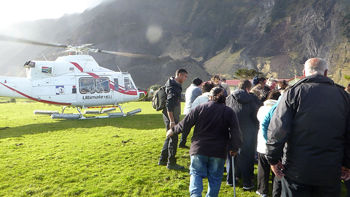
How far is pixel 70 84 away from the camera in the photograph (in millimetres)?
13883

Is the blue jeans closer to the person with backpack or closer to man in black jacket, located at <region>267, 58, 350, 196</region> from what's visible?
man in black jacket, located at <region>267, 58, 350, 196</region>

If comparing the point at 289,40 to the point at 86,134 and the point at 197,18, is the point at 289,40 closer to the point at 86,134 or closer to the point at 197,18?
the point at 197,18

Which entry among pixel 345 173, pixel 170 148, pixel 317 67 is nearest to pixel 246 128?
pixel 170 148

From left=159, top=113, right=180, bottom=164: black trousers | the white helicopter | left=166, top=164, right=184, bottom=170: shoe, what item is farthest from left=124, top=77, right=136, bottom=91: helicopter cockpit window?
left=166, top=164, right=184, bottom=170: shoe

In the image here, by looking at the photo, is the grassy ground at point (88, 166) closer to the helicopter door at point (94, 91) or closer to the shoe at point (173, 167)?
the shoe at point (173, 167)

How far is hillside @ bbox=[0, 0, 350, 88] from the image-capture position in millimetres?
93688

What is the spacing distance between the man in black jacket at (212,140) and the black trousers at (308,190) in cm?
103

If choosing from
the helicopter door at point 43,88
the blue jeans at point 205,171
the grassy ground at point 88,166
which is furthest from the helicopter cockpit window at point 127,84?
the blue jeans at point 205,171

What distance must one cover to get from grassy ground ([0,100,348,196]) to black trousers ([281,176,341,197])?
2.00 meters

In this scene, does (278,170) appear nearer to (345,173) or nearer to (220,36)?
(345,173)

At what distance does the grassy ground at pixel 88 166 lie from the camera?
193 inches

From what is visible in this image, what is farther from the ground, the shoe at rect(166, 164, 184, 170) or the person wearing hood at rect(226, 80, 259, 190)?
the person wearing hood at rect(226, 80, 259, 190)

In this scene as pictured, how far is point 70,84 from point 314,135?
13.5 metres

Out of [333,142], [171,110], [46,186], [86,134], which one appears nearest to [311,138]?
[333,142]
